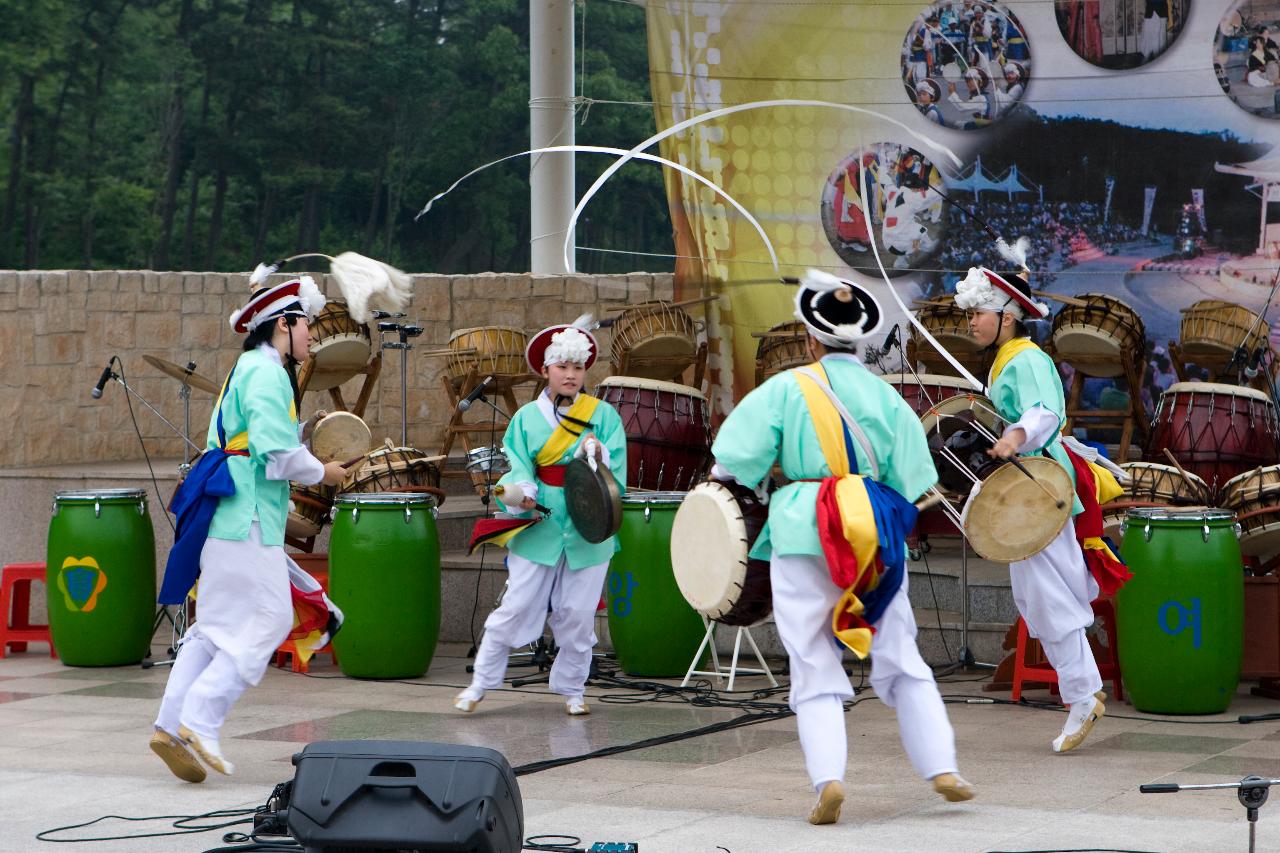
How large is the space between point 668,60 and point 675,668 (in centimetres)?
380

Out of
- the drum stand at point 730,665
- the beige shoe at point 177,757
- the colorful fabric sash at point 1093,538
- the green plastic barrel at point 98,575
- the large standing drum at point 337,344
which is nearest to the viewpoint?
the beige shoe at point 177,757

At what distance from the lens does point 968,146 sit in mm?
9547

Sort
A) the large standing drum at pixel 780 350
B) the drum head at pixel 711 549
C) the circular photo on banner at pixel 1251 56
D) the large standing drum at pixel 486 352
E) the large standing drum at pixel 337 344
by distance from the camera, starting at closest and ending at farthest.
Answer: the drum head at pixel 711 549, the circular photo on banner at pixel 1251 56, the large standing drum at pixel 780 350, the large standing drum at pixel 337 344, the large standing drum at pixel 486 352

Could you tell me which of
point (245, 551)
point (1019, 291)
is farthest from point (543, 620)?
point (1019, 291)

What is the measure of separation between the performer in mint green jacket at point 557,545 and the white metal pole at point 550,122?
491 cm

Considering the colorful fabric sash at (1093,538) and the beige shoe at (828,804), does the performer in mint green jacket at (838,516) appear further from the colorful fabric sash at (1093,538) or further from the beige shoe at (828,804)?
the colorful fabric sash at (1093,538)

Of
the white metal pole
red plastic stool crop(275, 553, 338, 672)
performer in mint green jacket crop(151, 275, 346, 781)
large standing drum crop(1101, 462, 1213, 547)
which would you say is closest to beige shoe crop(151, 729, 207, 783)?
performer in mint green jacket crop(151, 275, 346, 781)

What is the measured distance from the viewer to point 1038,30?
9.34 metres

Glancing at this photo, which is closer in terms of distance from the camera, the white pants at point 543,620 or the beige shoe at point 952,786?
the beige shoe at point 952,786

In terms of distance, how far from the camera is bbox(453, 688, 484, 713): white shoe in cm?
712

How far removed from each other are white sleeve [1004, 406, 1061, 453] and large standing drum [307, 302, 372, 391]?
476cm

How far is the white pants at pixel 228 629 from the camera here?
19.3ft

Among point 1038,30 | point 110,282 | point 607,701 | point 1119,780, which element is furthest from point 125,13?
point 1119,780

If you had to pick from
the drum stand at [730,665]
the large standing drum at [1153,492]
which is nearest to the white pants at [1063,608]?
the large standing drum at [1153,492]
